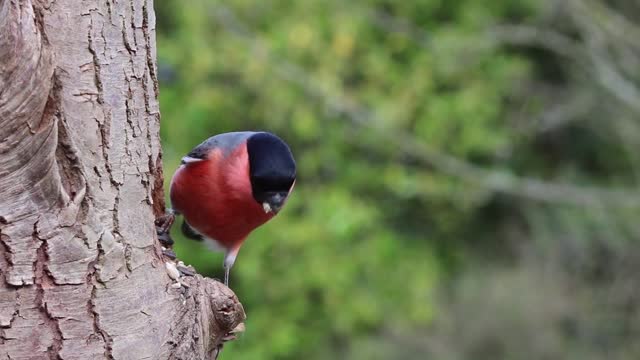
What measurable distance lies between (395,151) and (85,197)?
4.85m

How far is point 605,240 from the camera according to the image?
7.57 m

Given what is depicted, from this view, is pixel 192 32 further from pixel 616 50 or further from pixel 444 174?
pixel 616 50

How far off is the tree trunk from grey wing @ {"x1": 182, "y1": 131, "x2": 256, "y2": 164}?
2.57 feet

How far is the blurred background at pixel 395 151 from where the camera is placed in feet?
20.9

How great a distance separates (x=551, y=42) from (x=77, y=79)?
484 centimetres

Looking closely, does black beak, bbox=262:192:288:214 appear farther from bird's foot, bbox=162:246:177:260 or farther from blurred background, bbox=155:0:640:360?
blurred background, bbox=155:0:640:360

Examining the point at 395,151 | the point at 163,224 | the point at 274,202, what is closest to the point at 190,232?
the point at 274,202

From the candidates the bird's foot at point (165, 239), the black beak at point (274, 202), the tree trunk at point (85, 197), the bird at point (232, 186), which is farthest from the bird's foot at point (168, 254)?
the black beak at point (274, 202)

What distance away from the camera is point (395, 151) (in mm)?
6809

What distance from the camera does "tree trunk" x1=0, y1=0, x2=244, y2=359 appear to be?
6.21ft

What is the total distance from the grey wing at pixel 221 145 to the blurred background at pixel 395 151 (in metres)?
2.65

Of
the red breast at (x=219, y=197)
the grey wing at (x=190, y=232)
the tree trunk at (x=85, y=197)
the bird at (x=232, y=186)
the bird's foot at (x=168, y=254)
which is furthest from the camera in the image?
the grey wing at (x=190, y=232)

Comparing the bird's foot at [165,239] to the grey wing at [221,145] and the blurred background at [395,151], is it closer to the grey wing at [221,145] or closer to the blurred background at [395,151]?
the grey wing at [221,145]

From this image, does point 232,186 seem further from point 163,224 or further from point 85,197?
point 85,197
